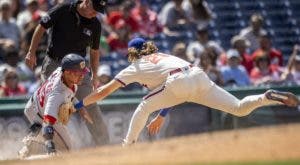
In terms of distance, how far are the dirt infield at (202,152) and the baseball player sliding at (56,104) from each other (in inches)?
21.7

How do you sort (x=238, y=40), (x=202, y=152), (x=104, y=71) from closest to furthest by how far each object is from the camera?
(x=202, y=152)
(x=104, y=71)
(x=238, y=40)

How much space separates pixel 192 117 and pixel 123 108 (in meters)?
1.15

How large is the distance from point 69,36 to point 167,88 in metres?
1.46

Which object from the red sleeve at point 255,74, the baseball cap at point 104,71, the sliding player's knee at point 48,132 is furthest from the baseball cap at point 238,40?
the sliding player's knee at point 48,132

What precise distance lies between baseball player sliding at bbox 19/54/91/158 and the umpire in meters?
0.90

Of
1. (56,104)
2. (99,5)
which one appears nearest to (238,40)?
(99,5)

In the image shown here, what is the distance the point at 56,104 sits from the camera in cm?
1066

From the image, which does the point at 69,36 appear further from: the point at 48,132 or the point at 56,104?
the point at 48,132

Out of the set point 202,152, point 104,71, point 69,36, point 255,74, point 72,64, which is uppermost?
point 69,36

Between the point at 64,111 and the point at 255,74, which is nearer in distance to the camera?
the point at 64,111

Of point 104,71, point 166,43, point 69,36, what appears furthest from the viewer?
point 166,43

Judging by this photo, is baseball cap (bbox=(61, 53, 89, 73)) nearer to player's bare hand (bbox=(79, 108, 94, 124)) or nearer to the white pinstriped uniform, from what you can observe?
the white pinstriped uniform

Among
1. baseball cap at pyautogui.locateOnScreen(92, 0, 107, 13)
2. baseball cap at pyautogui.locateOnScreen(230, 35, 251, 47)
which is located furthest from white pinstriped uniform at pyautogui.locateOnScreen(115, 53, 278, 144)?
baseball cap at pyautogui.locateOnScreen(230, 35, 251, 47)

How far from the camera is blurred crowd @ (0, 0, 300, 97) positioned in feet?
50.7
